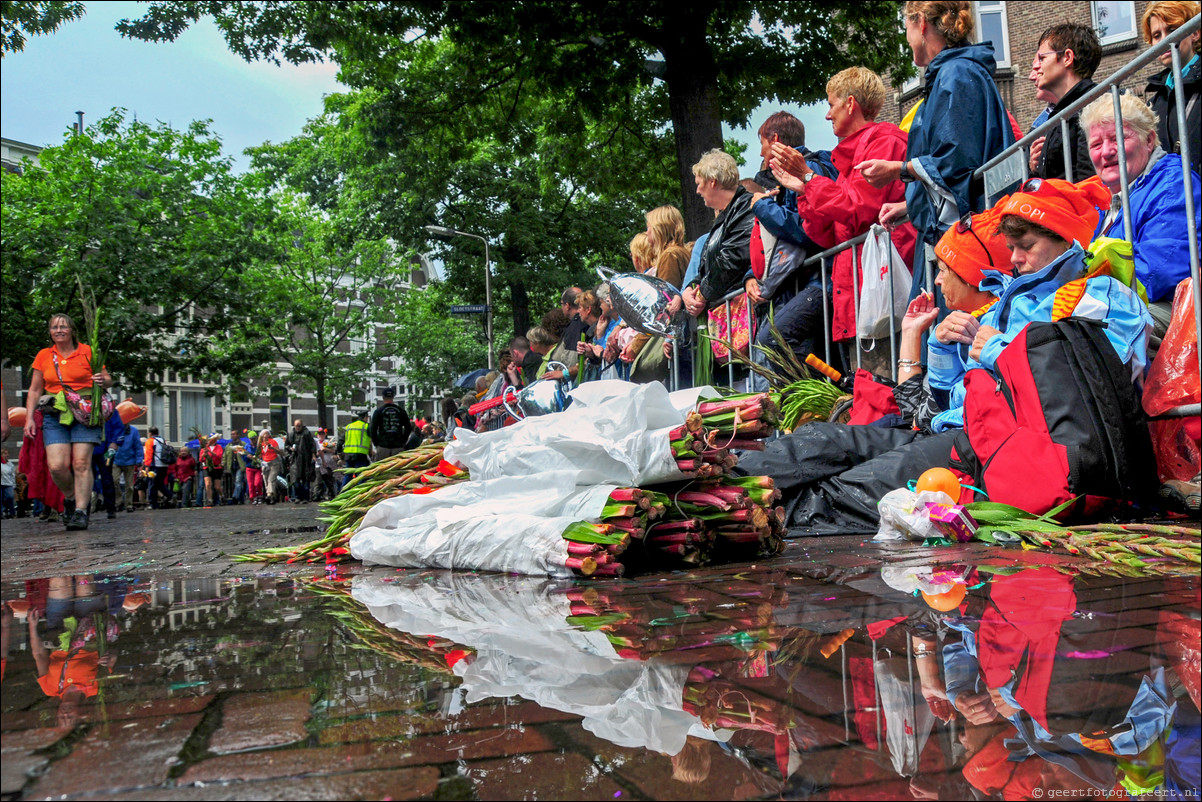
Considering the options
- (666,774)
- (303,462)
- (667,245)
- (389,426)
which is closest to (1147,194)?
(666,774)

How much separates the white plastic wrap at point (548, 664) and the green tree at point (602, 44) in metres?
8.12

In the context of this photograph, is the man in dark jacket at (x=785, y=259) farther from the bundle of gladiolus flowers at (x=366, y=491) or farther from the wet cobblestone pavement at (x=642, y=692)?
the wet cobblestone pavement at (x=642, y=692)

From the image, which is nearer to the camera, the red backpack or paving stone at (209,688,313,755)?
paving stone at (209,688,313,755)

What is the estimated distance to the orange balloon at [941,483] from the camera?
427 centimetres

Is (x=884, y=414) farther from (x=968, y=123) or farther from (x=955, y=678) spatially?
(x=955, y=678)

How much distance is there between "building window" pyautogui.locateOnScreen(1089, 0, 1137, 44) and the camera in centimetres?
2186

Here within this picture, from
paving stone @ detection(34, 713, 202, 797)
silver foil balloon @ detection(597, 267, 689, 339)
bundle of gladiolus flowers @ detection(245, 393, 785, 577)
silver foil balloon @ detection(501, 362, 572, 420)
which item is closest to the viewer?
paving stone @ detection(34, 713, 202, 797)

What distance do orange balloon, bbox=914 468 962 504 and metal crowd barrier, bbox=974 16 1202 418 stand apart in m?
0.84

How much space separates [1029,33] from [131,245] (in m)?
24.0

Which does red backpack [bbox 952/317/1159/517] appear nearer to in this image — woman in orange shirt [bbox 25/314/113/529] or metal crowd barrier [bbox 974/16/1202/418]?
metal crowd barrier [bbox 974/16/1202/418]

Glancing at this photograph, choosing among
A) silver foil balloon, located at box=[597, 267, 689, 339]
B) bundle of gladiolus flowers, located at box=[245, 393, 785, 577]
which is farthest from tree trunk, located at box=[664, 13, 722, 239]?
bundle of gladiolus flowers, located at box=[245, 393, 785, 577]

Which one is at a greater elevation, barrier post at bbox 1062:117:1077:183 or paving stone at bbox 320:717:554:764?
barrier post at bbox 1062:117:1077:183

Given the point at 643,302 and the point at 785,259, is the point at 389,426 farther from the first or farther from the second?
the point at 785,259

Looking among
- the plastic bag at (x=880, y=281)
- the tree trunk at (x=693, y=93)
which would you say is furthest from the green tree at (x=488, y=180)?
the plastic bag at (x=880, y=281)
